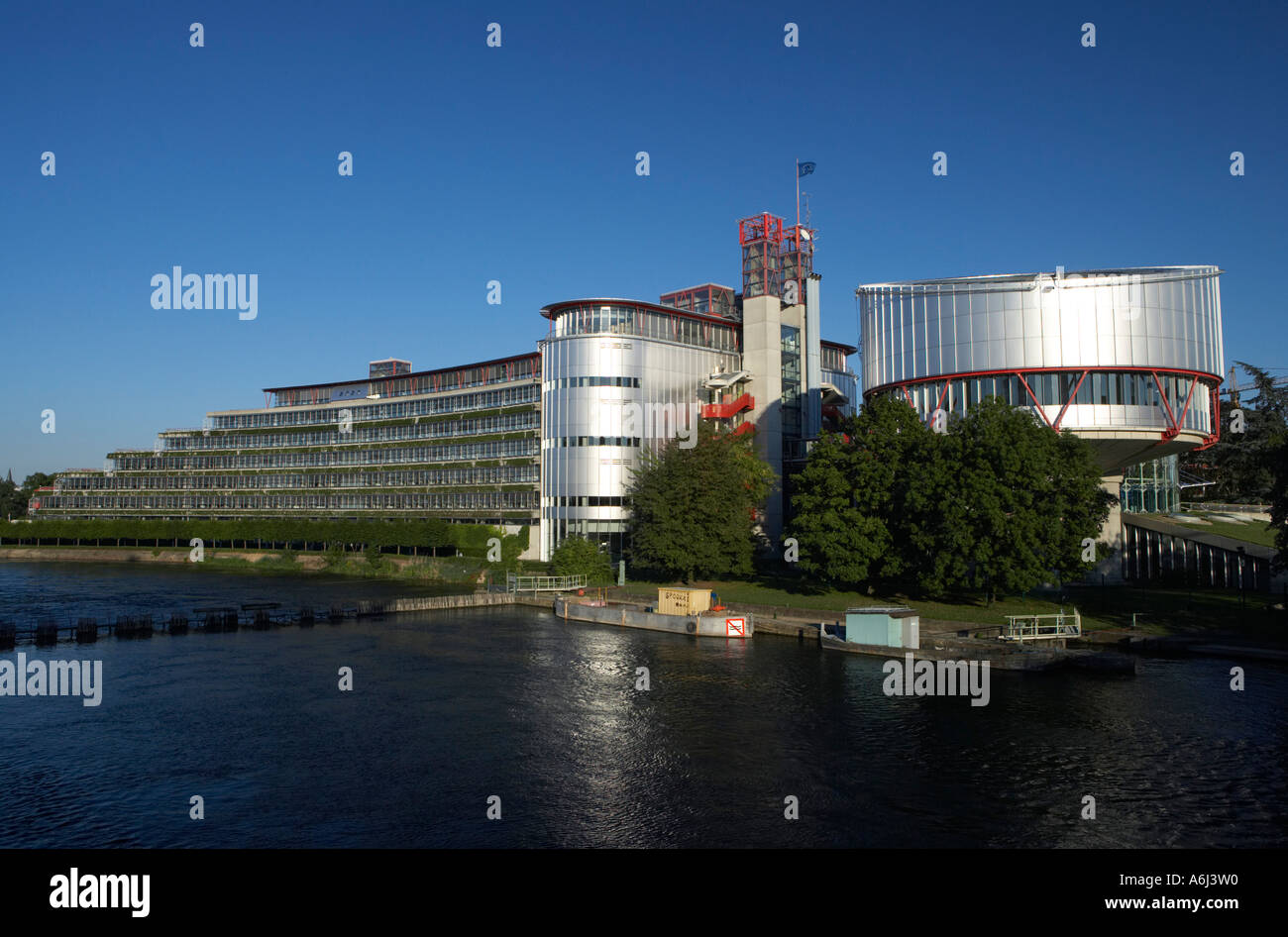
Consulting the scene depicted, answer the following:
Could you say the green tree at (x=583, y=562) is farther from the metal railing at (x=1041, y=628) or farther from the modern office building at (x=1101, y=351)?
the metal railing at (x=1041, y=628)

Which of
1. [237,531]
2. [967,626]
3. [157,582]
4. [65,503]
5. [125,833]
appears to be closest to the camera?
[125,833]

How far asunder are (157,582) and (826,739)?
103 meters

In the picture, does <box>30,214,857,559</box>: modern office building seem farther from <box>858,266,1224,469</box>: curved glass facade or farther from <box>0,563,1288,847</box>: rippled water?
<box>0,563,1288,847</box>: rippled water

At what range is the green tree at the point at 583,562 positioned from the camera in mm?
96125

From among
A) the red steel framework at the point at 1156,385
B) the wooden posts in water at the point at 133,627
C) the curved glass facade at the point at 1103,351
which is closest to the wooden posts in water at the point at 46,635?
the wooden posts in water at the point at 133,627

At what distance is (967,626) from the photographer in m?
59.4

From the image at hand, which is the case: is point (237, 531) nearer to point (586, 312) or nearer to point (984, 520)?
point (586, 312)

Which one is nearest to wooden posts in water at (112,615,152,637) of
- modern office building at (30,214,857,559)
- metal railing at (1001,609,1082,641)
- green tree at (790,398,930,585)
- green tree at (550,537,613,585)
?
green tree at (550,537,613,585)

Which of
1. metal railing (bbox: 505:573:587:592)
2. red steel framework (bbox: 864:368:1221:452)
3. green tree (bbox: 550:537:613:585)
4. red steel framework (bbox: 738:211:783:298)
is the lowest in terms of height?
metal railing (bbox: 505:573:587:592)

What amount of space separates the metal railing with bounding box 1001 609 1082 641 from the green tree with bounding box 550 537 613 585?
155ft

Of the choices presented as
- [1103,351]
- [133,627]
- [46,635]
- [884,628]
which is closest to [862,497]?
[884,628]

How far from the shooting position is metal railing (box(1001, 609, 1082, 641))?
54.6 m

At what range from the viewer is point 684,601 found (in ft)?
234
